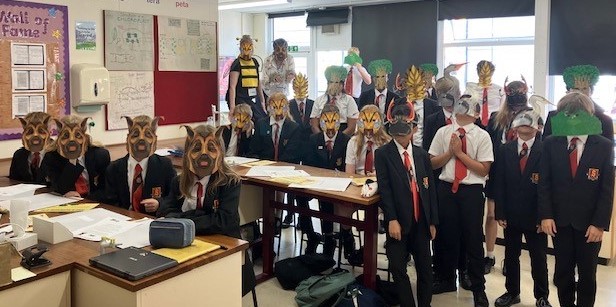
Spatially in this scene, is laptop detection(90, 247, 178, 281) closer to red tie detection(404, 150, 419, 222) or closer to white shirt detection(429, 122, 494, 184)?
red tie detection(404, 150, 419, 222)

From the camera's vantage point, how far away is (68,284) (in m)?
2.09

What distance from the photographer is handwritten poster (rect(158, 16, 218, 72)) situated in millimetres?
5312

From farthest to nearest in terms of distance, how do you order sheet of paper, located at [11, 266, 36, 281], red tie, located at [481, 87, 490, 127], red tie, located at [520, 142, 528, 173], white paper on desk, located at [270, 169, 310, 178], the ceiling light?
the ceiling light
red tie, located at [481, 87, 490, 127]
white paper on desk, located at [270, 169, 310, 178]
red tie, located at [520, 142, 528, 173]
sheet of paper, located at [11, 266, 36, 281]

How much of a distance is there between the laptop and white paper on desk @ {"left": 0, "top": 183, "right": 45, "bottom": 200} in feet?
4.30

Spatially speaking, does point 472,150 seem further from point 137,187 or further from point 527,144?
point 137,187

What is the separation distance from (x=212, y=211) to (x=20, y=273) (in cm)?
93

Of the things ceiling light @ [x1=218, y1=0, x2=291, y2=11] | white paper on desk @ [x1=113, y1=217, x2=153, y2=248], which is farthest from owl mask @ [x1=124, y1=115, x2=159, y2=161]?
ceiling light @ [x1=218, y1=0, x2=291, y2=11]

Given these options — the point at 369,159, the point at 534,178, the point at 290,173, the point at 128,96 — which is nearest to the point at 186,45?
the point at 128,96

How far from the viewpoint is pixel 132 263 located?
2025 millimetres

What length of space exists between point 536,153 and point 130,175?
240 centimetres

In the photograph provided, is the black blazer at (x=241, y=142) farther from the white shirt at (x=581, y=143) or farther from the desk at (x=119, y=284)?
the white shirt at (x=581, y=143)

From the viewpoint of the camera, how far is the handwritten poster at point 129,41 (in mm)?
4840

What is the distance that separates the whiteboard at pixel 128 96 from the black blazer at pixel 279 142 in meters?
1.22

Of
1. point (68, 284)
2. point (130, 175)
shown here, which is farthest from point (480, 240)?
point (68, 284)
